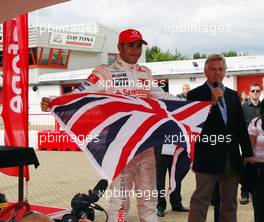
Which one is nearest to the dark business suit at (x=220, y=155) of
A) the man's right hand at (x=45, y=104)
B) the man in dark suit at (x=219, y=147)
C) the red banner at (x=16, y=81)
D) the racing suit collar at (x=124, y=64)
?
the man in dark suit at (x=219, y=147)

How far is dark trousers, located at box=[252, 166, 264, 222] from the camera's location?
4.09 meters

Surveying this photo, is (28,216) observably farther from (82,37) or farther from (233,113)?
(82,37)

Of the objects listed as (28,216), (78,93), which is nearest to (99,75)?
(78,93)

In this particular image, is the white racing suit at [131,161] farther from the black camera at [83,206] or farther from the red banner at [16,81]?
the red banner at [16,81]

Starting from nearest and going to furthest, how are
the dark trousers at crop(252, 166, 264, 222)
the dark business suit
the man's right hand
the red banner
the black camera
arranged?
1. the black camera
2. the man's right hand
3. the dark business suit
4. the dark trousers at crop(252, 166, 264, 222)
5. the red banner

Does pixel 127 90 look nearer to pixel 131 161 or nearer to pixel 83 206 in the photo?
pixel 131 161

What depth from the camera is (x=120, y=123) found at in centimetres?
387

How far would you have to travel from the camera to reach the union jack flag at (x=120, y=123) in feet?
12.5

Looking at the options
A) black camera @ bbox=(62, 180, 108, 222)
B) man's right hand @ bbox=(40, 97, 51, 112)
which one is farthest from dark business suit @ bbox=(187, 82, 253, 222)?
black camera @ bbox=(62, 180, 108, 222)

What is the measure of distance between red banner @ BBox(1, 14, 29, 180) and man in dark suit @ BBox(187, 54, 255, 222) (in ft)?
8.32

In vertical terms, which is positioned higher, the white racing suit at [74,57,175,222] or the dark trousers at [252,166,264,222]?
the white racing suit at [74,57,175,222]

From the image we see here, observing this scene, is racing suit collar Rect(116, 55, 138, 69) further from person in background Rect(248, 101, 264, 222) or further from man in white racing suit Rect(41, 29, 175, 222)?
person in background Rect(248, 101, 264, 222)

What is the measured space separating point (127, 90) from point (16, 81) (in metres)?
2.36

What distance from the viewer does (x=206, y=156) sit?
3979mm
